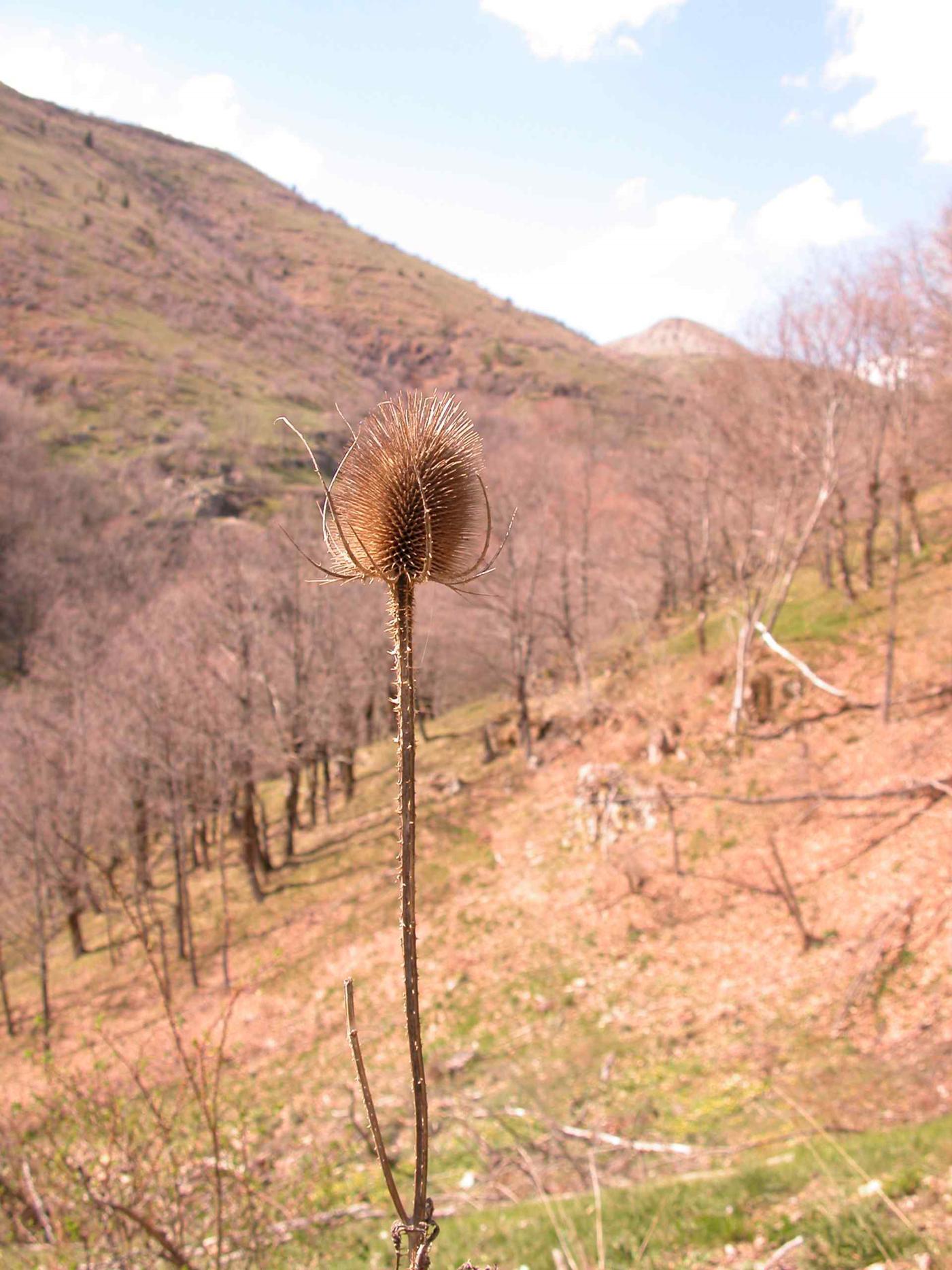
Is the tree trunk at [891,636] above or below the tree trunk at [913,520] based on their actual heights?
below

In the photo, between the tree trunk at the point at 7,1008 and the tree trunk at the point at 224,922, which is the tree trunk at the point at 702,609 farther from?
the tree trunk at the point at 7,1008

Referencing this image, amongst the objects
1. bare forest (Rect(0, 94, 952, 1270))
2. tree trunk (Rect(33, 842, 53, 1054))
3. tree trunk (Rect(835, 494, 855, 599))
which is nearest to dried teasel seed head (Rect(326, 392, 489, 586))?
bare forest (Rect(0, 94, 952, 1270))

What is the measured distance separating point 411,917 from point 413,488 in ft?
2.57

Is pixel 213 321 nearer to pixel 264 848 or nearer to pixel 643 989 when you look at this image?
pixel 264 848

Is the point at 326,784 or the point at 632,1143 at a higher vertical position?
the point at 632,1143

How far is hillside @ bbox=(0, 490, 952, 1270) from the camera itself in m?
6.89

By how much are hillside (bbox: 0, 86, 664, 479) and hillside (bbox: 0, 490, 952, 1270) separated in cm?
2125

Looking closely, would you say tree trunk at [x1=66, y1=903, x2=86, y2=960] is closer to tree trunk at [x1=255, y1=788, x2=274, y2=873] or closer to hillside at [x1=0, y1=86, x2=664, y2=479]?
tree trunk at [x1=255, y1=788, x2=274, y2=873]

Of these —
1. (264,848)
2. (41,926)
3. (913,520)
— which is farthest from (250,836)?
(913,520)

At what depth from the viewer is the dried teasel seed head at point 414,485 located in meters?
1.48

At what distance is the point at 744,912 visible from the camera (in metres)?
15.5

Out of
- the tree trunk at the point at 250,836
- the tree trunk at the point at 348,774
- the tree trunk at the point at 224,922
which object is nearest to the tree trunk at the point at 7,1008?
the tree trunk at the point at 224,922

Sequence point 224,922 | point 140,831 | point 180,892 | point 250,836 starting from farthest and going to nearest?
point 250,836 → point 140,831 → point 180,892 → point 224,922

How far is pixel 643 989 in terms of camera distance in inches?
583
